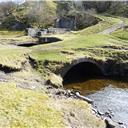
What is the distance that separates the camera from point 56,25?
17175cm

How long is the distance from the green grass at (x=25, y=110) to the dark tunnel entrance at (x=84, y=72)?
36.8 metres

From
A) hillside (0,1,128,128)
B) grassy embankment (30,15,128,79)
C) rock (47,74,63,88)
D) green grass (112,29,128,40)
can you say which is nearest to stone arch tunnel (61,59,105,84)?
hillside (0,1,128,128)

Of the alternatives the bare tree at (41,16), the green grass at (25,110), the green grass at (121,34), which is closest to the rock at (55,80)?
the green grass at (25,110)

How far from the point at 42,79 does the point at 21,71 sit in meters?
4.43

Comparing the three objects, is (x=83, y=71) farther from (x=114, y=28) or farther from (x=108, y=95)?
(x=114, y=28)

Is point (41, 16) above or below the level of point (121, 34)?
above

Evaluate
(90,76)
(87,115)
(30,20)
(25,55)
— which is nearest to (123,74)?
(90,76)

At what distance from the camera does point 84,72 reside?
9906cm

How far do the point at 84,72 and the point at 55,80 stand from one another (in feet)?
75.6

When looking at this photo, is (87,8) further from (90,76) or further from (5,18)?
(90,76)

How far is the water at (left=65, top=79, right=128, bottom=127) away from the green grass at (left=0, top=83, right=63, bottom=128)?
1222 cm

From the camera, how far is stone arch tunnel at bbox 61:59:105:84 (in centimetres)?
9174

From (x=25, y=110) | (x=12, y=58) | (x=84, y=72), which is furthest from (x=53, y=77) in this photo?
(x=25, y=110)

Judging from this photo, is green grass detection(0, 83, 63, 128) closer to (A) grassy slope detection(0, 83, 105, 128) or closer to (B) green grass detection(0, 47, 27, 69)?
(A) grassy slope detection(0, 83, 105, 128)
